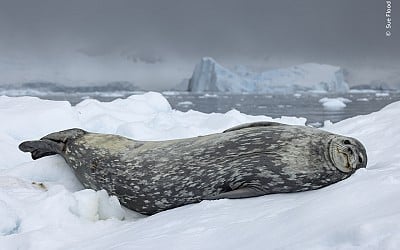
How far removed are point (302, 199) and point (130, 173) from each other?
1299 millimetres

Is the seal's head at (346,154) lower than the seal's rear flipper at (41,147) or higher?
higher

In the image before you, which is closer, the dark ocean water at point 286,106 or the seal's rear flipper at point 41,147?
the seal's rear flipper at point 41,147

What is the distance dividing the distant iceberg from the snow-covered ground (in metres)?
37.8

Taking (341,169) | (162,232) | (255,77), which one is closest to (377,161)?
(341,169)

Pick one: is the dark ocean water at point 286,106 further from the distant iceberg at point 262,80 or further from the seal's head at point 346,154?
the seal's head at point 346,154

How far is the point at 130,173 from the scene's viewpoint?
3.01 metres

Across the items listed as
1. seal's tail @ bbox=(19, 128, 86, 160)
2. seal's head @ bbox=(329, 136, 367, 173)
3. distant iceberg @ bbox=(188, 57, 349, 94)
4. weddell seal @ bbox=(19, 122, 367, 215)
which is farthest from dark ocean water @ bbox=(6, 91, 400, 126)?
seal's head @ bbox=(329, 136, 367, 173)

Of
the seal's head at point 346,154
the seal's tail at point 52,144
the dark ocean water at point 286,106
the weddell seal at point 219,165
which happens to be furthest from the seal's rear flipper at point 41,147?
the dark ocean water at point 286,106

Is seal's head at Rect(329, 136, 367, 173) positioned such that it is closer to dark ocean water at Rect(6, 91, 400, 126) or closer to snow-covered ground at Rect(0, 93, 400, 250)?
snow-covered ground at Rect(0, 93, 400, 250)

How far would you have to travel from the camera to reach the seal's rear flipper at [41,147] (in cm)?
362

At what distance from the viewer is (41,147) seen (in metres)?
3.68

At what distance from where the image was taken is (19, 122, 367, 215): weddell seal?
2.49 metres

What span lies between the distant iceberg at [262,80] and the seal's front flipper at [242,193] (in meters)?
39.3

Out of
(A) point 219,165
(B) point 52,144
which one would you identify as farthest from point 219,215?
(B) point 52,144
